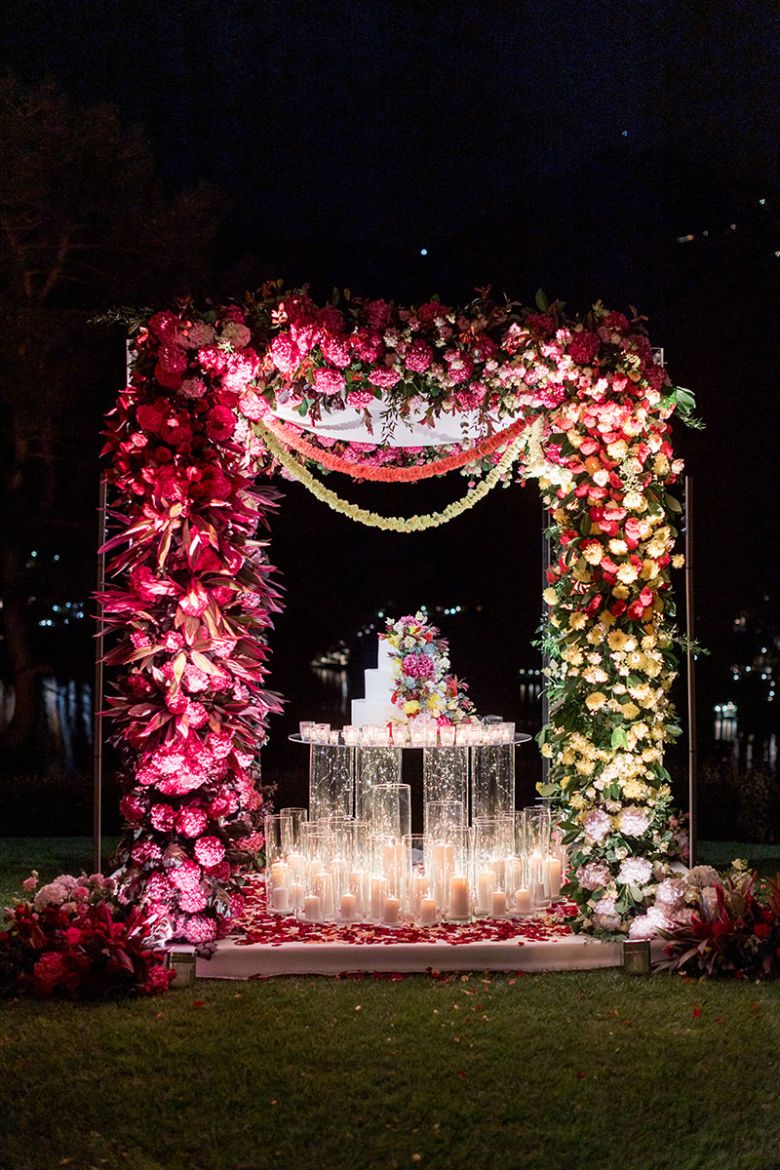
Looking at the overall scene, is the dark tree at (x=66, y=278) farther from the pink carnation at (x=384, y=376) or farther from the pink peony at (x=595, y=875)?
the pink peony at (x=595, y=875)

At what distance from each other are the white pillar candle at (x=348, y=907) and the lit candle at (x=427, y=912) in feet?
1.31

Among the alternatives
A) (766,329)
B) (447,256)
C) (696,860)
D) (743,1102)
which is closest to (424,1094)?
(743,1102)

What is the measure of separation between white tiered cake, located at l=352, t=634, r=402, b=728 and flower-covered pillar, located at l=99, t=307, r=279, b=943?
171 centimetres

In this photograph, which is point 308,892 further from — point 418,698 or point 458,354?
point 458,354

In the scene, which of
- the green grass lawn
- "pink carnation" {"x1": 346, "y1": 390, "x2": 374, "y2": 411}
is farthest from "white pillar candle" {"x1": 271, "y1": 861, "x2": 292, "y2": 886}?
"pink carnation" {"x1": 346, "y1": 390, "x2": 374, "y2": 411}

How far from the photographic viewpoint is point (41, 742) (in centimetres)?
2191

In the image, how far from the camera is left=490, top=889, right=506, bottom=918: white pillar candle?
7.38 m

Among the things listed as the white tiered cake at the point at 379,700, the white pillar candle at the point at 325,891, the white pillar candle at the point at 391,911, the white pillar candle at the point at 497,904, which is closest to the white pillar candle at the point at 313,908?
the white pillar candle at the point at 325,891

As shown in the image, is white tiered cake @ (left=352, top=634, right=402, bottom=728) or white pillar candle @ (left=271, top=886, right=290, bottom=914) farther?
white tiered cake @ (left=352, top=634, right=402, bottom=728)

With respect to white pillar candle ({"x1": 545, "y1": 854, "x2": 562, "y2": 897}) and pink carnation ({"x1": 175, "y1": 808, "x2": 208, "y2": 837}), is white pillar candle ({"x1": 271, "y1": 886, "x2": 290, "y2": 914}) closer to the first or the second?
pink carnation ({"x1": 175, "y1": 808, "x2": 208, "y2": 837})

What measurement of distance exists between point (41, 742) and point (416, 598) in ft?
32.8

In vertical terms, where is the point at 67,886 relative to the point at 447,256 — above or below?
below

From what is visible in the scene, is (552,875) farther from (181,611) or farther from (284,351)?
(284,351)

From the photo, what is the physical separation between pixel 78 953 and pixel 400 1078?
1896 millimetres
